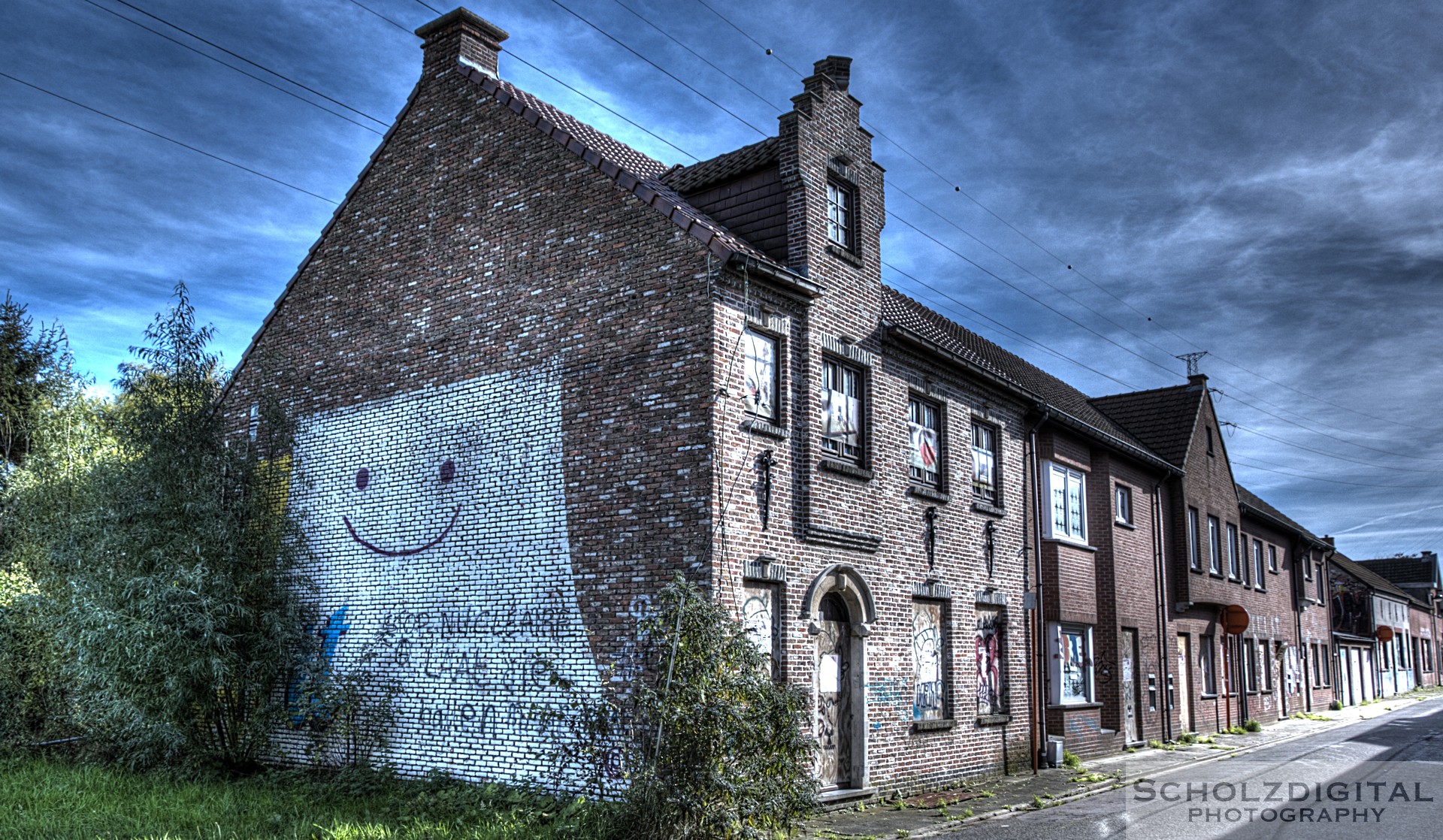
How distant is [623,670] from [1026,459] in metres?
10.9

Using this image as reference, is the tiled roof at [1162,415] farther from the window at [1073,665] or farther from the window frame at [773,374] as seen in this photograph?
the window frame at [773,374]

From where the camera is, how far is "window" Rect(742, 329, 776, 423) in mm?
13531

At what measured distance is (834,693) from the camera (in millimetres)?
14562

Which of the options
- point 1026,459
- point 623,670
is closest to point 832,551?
point 623,670

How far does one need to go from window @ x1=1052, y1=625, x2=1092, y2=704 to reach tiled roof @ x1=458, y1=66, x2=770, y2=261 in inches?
440

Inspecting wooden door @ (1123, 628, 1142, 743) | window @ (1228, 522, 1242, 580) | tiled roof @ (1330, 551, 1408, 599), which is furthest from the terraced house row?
tiled roof @ (1330, 551, 1408, 599)

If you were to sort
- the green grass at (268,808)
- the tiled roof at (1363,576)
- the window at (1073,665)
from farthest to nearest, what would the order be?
the tiled roof at (1363,576) < the window at (1073,665) < the green grass at (268,808)

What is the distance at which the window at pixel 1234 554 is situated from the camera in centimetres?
3156

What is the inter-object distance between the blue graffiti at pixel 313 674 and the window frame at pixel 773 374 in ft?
23.9

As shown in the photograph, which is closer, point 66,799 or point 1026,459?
point 66,799

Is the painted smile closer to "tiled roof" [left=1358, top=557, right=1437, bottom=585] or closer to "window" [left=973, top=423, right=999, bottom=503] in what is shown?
"window" [left=973, top=423, right=999, bottom=503]

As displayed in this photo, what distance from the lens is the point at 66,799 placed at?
13211mm

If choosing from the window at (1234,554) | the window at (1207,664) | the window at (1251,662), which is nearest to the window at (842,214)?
the window at (1207,664)

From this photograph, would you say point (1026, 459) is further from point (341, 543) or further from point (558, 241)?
point (341, 543)
